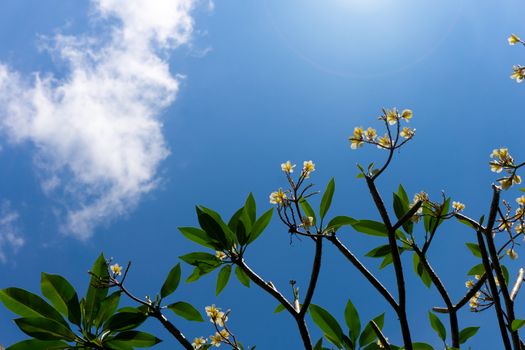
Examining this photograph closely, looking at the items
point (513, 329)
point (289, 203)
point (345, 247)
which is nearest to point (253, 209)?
point (289, 203)

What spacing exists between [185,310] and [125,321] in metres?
0.36

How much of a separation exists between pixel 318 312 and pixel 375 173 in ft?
3.08

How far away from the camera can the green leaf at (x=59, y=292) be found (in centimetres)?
253

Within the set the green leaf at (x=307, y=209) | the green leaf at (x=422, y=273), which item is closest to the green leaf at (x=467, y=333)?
the green leaf at (x=422, y=273)

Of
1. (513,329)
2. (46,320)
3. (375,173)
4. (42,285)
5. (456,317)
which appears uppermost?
(375,173)

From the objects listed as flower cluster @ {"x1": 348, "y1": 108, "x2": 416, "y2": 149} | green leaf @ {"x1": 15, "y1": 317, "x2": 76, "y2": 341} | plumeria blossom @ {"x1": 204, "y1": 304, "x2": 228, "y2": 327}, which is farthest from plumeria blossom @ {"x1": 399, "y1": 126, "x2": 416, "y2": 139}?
green leaf @ {"x1": 15, "y1": 317, "x2": 76, "y2": 341}

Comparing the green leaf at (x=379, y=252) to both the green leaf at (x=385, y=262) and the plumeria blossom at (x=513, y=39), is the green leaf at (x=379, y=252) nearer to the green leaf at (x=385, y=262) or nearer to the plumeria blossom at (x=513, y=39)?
the green leaf at (x=385, y=262)

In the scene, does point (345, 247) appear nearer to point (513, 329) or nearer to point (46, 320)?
point (513, 329)

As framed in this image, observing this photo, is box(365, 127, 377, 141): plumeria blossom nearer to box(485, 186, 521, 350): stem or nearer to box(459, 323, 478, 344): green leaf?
box(485, 186, 521, 350): stem

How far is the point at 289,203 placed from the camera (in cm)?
223

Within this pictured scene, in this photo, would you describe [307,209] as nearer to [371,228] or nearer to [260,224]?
[260,224]

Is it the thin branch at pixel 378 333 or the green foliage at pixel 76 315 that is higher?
the green foliage at pixel 76 315

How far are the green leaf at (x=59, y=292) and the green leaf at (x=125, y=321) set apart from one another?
20 cm

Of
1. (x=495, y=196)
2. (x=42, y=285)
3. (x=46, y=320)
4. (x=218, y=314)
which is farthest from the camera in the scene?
(x=218, y=314)
